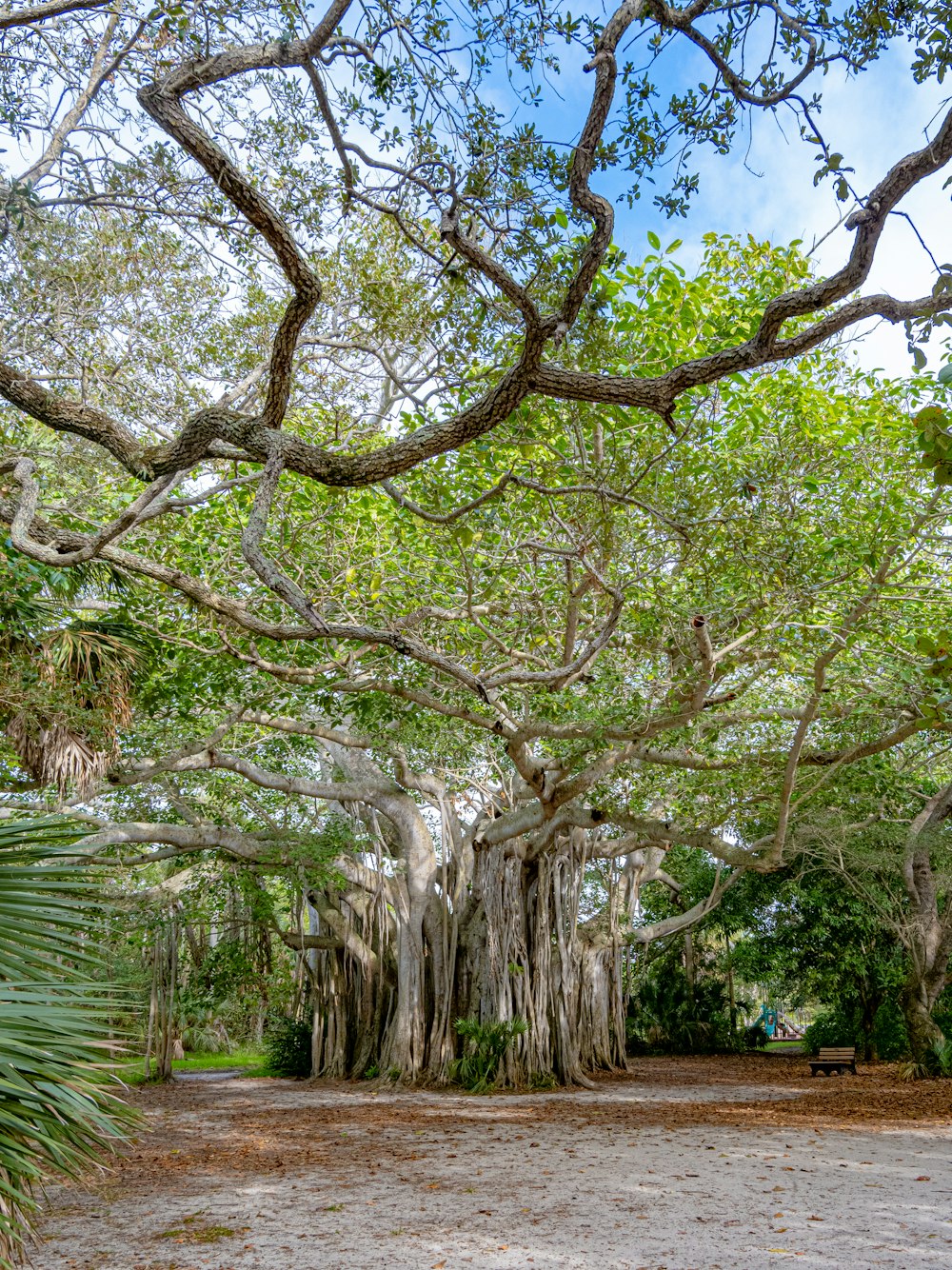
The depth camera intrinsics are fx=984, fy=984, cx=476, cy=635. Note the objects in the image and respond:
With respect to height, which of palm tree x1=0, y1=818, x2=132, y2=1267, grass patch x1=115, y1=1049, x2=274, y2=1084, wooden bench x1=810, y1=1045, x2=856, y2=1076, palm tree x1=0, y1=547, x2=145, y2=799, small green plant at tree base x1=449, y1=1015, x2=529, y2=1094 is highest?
palm tree x1=0, y1=547, x2=145, y2=799

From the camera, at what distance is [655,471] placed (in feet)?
20.4

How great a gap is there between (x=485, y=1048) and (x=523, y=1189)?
222 inches

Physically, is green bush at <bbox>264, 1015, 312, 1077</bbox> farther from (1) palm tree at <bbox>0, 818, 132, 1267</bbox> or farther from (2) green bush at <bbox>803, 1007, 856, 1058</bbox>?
(1) palm tree at <bbox>0, 818, 132, 1267</bbox>

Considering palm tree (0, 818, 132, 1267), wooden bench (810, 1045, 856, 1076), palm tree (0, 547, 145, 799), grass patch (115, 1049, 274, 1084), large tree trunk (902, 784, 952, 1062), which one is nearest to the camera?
palm tree (0, 818, 132, 1267)

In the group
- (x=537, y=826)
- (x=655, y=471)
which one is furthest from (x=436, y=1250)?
(x=537, y=826)

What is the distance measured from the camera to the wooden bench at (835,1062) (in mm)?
12914

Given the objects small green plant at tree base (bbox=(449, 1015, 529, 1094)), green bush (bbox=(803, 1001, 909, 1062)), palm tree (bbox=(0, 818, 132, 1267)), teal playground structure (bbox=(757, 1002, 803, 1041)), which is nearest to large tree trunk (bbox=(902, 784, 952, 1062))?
green bush (bbox=(803, 1001, 909, 1062))

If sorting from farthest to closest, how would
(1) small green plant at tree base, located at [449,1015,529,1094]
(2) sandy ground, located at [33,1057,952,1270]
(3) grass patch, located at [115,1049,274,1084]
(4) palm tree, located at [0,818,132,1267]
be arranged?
(3) grass patch, located at [115,1049,274,1084], (1) small green plant at tree base, located at [449,1015,529,1094], (2) sandy ground, located at [33,1057,952,1270], (4) palm tree, located at [0,818,132,1267]

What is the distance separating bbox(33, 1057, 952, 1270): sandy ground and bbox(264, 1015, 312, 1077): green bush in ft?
11.4

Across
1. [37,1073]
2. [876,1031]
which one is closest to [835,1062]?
[876,1031]

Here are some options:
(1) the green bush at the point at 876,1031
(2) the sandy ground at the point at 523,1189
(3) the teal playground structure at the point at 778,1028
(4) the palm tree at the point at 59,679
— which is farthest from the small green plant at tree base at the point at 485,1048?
(3) the teal playground structure at the point at 778,1028

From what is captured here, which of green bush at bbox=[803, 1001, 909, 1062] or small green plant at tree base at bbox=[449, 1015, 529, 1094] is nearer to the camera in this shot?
small green plant at tree base at bbox=[449, 1015, 529, 1094]

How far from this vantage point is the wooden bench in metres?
12.9

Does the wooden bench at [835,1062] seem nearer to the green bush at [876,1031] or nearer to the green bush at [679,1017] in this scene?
the green bush at [876,1031]
